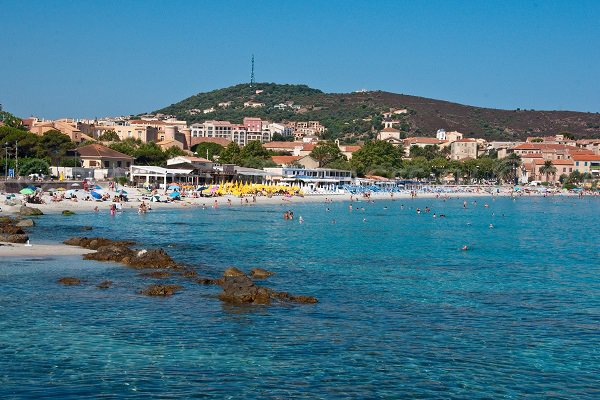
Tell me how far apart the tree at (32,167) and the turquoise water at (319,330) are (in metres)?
38.4

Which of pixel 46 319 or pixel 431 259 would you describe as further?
pixel 431 259

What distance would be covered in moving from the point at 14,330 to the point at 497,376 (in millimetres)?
10588

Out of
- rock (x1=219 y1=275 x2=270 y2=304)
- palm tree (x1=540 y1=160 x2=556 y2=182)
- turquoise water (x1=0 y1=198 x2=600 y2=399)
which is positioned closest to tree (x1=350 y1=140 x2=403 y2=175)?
palm tree (x1=540 y1=160 x2=556 y2=182)

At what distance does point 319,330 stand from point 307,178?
253 ft

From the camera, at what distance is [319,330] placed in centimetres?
1738

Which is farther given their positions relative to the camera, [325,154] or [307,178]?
[325,154]

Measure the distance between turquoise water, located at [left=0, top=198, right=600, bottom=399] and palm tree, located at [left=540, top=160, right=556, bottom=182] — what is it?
104 meters

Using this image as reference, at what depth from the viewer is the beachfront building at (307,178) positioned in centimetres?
9256

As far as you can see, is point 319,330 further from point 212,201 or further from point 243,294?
point 212,201

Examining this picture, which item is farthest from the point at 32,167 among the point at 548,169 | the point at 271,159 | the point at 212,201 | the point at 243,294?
the point at 548,169

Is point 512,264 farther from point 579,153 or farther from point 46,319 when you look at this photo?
point 579,153

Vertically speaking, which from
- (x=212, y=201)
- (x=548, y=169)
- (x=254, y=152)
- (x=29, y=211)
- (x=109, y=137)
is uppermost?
(x=109, y=137)

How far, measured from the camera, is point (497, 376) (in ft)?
46.9

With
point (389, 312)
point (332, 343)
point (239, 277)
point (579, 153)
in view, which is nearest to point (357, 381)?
point (332, 343)
